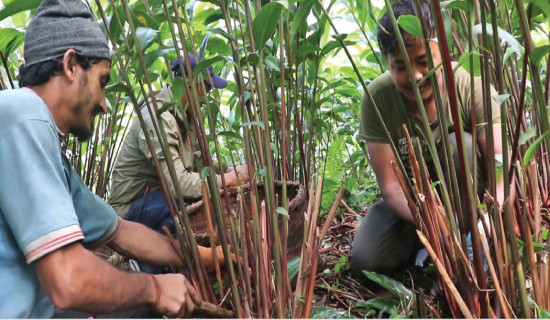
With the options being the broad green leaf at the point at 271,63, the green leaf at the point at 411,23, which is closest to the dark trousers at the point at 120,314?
the broad green leaf at the point at 271,63

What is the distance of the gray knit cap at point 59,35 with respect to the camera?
852 mm

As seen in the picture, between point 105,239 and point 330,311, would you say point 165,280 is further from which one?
point 330,311

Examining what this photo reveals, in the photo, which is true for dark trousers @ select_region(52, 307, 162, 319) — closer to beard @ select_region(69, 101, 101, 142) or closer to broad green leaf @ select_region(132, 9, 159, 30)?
beard @ select_region(69, 101, 101, 142)

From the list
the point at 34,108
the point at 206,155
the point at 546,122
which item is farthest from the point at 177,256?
the point at 546,122

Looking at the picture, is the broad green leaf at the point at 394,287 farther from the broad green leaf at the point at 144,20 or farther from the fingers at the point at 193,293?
the broad green leaf at the point at 144,20

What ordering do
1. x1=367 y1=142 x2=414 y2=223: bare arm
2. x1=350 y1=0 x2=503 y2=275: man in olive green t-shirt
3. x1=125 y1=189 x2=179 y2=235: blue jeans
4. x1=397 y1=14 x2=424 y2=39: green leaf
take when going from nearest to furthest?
x1=397 y1=14 x2=424 y2=39: green leaf
x1=350 y1=0 x2=503 y2=275: man in olive green t-shirt
x1=367 y1=142 x2=414 y2=223: bare arm
x1=125 y1=189 x2=179 y2=235: blue jeans

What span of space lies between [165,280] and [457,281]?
418mm

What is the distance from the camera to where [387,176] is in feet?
4.48

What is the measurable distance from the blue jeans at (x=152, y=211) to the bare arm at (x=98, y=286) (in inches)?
29.2

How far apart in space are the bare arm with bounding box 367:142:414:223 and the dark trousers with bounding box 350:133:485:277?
113 millimetres

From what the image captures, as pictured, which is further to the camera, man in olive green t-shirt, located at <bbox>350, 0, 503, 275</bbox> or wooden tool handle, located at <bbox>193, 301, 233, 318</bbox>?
man in olive green t-shirt, located at <bbox>350, 0, 503, 275</bbox>

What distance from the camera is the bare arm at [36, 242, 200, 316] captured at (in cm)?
72

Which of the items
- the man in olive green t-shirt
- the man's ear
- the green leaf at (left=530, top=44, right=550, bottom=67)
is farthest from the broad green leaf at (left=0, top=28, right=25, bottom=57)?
the green leaf at (left=530, top=44, right=550, bottom=67)

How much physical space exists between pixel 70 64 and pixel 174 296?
1.23 feet
